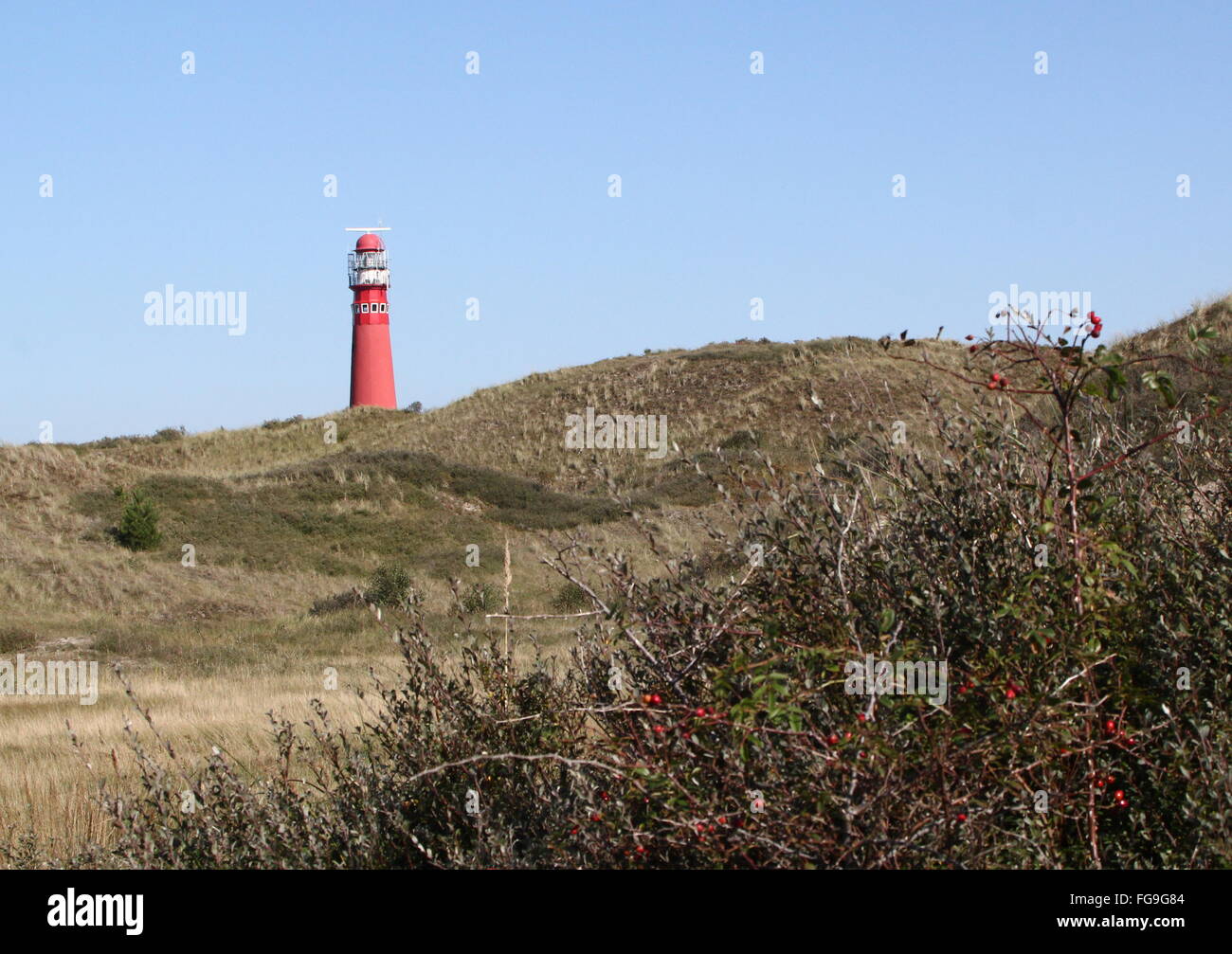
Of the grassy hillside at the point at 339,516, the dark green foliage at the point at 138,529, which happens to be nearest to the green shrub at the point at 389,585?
the grassy hillside at the point at 339,516

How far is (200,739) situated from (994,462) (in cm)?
595

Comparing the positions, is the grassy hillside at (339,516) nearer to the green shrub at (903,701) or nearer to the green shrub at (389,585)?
the green shrub at (903,701)

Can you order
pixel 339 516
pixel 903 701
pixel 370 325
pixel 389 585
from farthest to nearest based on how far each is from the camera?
pixel 370 325 < pixel 339 516 < pixel 389 585 < pixel 903 701

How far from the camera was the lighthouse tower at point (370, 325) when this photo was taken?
173ft

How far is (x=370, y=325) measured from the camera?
52875 millimetres

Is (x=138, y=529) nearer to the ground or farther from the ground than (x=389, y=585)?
farther from the ground

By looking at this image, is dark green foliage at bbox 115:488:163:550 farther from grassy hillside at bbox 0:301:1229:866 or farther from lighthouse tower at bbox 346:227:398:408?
lighthouse tower at bbox 346:227:398:408

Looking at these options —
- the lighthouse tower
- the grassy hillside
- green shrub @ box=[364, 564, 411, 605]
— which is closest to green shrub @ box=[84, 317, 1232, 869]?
the grassy hillside

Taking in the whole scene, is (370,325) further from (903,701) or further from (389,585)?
(903,701)

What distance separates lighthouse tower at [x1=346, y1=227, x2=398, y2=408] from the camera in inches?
2074

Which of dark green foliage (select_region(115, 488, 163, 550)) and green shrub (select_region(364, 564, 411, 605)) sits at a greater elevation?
dark green foliage (select_region(115, 488, 163, 550))

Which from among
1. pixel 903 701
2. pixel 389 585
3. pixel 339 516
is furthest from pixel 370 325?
pixel 903 701

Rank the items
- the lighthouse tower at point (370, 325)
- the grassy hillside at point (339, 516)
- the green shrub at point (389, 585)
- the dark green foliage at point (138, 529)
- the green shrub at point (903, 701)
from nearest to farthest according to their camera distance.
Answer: the green shrub at point (903, 701) < the grassy hillside at point (339, 516) < the green shrub at point (389, 585) < the dark green foliage at point (138, 529) < the lighthouse tower at point (370, 325)
